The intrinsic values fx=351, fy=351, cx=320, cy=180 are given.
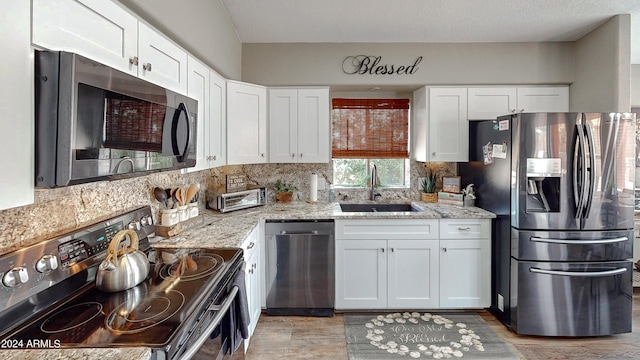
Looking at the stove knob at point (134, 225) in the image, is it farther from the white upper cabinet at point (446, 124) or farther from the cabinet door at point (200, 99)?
the white upper cabinet at point (446, 124)

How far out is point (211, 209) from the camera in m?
3.15

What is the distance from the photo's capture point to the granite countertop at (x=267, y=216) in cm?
210

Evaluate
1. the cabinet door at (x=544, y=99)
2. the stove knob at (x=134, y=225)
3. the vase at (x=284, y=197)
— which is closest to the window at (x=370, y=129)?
the vase at (x=284, y=197)

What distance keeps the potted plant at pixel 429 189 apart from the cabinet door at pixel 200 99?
2.28 metres

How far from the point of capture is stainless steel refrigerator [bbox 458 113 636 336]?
103 inches

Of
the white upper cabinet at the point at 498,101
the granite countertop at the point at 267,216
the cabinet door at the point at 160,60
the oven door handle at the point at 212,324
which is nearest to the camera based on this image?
the oven door handle at the point at 212,324

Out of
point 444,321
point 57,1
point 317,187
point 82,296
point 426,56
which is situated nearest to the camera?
point 57,1

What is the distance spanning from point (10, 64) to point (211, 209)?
2.34 m

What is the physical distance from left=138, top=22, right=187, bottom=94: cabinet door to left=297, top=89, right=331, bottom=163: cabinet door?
156 centimetres

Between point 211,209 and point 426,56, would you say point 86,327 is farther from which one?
point 426,56

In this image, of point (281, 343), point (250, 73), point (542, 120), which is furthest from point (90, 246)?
point (542, 120)

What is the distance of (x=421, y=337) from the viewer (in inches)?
106

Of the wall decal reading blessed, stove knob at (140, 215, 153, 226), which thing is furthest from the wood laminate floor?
the wall decal reading blessed

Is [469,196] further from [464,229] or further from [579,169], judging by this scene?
[579,169]
